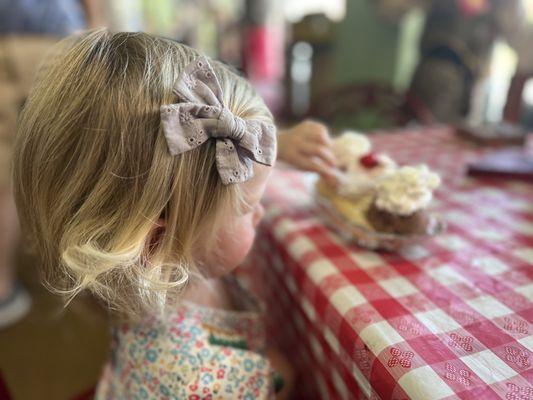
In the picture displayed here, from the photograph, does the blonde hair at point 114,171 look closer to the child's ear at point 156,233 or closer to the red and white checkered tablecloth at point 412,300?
the child's ear at point 156,233

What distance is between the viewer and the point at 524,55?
1.26 metres

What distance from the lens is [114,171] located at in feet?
1.42

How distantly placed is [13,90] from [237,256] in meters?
1.29

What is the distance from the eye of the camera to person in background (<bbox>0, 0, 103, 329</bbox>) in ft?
4.50

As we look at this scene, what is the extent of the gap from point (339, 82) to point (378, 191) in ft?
6.53

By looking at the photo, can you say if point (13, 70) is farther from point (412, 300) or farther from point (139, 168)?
point (412, 300)

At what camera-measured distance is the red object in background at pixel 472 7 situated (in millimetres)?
1642

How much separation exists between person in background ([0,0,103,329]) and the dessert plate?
1186 mm

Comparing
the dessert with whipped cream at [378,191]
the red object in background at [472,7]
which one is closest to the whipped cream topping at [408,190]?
the dessert with whipped cream at [378,191]

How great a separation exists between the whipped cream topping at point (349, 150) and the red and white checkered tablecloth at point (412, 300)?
0.37 feet

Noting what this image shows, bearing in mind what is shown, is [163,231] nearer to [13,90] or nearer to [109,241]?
[109,241]

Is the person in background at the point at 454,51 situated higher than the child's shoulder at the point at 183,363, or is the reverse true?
the person in background at the point at 454,51

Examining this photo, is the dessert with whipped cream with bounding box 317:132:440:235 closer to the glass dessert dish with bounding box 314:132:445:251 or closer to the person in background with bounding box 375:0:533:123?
the glass dessert dish with bounding box 314:132:445:251

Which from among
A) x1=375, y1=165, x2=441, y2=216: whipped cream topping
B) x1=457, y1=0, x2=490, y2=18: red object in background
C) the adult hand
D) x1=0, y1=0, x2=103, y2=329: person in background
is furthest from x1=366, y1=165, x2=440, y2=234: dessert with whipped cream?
x1=457, y1=0, x2=490, y2=18: red object in background
